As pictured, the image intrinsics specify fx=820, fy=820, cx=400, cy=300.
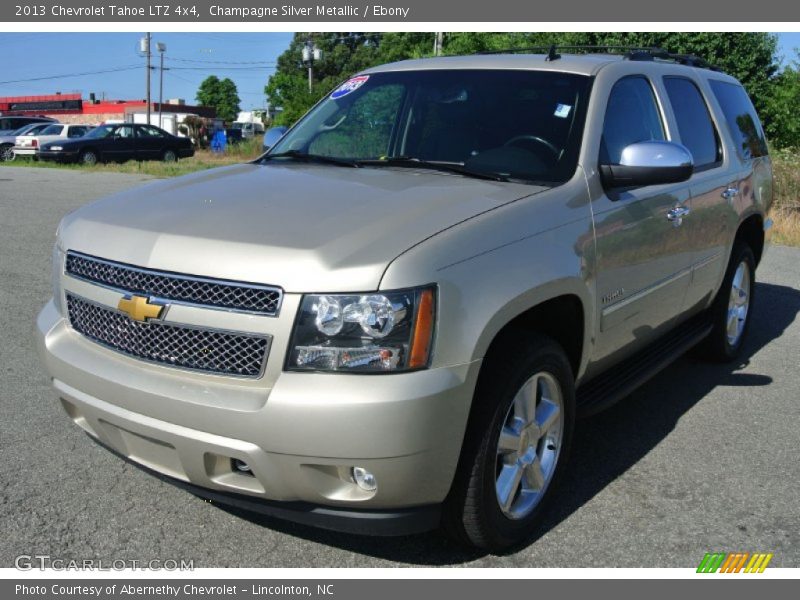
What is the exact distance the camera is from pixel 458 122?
13.3 ft

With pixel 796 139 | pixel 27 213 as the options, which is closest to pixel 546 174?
pixel 27 213

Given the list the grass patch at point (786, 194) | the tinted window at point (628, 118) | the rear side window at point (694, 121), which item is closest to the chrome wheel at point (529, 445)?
the tinted window at point (628, 118)

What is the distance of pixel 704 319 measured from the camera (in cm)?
539

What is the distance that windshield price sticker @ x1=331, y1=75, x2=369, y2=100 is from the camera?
15.4ft

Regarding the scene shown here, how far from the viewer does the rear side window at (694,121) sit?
4680 mm

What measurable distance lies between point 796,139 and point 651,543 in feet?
59.3

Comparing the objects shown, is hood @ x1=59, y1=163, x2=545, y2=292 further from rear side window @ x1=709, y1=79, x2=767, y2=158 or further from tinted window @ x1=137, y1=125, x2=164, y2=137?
tinted window @ x1=137, y1=125, x2=164, y2=137

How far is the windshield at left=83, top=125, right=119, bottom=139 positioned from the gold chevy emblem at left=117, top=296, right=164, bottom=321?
2632 centimetres

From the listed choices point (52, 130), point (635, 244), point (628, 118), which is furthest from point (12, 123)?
point (635, 244)

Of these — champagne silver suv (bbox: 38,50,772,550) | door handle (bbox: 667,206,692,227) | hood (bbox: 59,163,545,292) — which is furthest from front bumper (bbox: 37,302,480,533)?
door handle (bbox: 667,206,692,227)

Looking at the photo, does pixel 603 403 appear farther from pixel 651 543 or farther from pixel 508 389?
pixel 508 389

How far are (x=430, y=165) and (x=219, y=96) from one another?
98.8 m

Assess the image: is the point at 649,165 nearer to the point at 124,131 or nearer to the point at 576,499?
the point at 576,499

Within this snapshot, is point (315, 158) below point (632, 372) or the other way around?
the other way around
